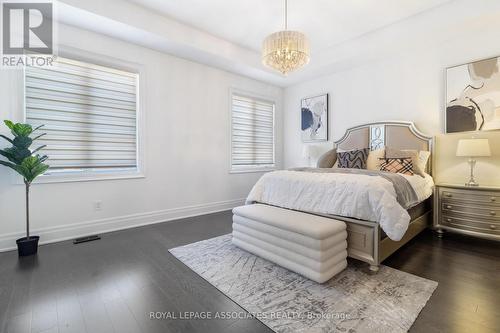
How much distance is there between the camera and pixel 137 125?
145 inches

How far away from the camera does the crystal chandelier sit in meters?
2.68

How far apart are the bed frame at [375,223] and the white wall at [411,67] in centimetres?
18

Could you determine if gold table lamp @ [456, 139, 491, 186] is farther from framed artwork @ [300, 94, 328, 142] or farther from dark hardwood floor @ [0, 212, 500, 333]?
framed artwork @ [300, 94, 328, 142]

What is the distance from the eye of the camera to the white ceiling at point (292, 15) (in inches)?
122

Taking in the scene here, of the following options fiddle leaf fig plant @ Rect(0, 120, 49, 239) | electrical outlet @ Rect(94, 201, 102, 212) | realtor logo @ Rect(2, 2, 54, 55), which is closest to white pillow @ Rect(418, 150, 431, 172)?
electrical outlet @ Rect(94, 201, 102, 212)

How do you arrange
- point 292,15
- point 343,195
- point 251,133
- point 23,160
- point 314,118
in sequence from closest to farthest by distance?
point 343,195 → point 23,160 → point 292,15 → point 314,118 → point 251,133

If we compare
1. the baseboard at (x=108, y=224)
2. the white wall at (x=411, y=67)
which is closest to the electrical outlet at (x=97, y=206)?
the baseboard at (x=108, y=224)

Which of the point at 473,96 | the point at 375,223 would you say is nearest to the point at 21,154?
the point at 375,223

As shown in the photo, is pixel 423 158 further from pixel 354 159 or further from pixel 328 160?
pixel 328 160

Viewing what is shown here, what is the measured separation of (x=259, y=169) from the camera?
5398mm

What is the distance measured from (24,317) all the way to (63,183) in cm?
190

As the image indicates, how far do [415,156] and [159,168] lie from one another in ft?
13.0

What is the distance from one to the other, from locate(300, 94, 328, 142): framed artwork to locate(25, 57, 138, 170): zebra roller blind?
11.5 ft

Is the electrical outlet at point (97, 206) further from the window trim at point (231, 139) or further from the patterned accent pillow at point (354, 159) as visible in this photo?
the patterned accent pillow at point (354, 159)
